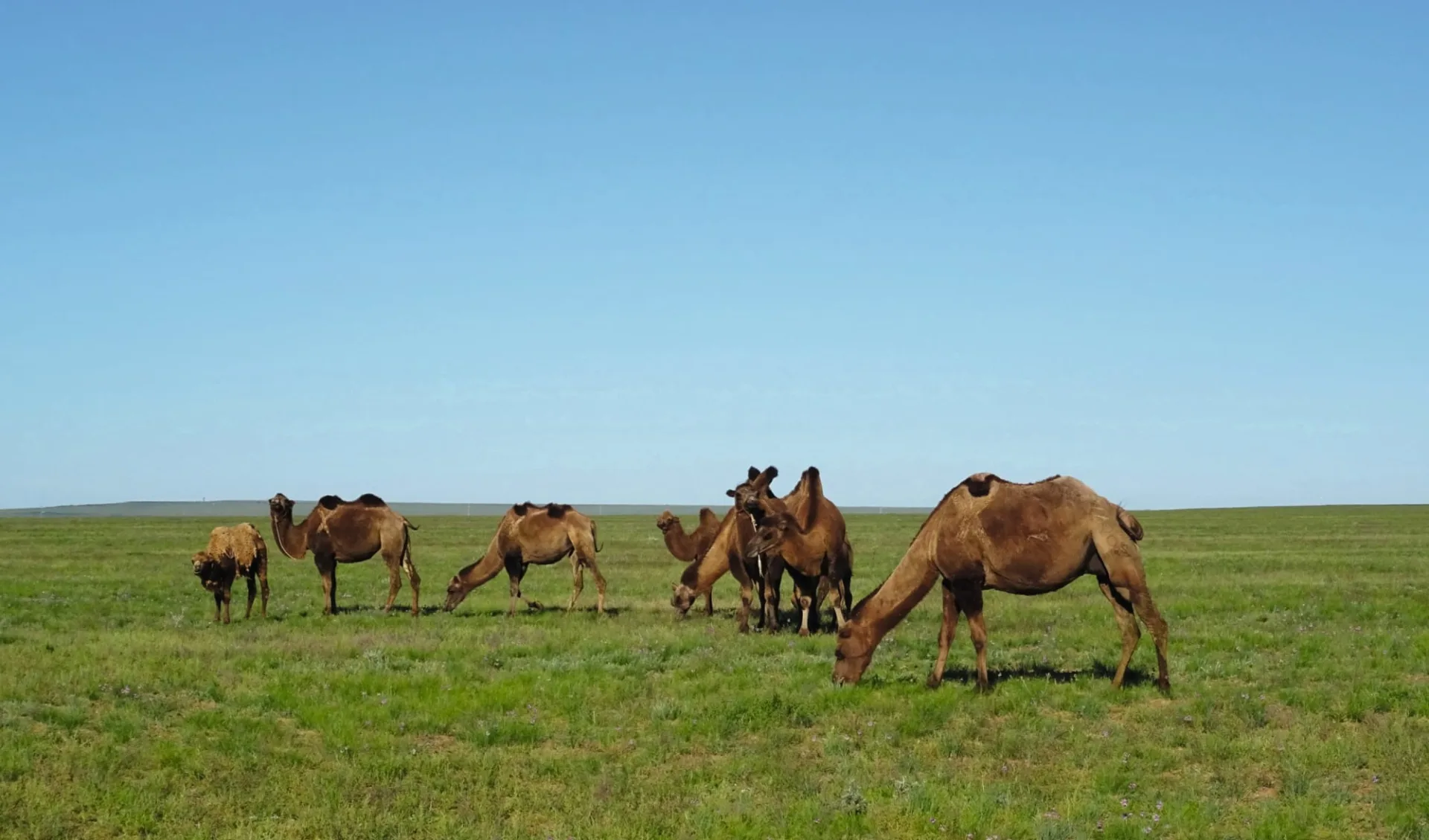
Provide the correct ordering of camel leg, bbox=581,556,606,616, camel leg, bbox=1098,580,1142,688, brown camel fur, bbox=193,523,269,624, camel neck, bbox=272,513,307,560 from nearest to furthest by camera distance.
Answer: camel leg, bbox=1098,580,1142,688 → brown camel fur, bbox=193,523,269,624 → camel leg, bbox=581,556,606,616 → camel neck, bbox=272,513,307,560

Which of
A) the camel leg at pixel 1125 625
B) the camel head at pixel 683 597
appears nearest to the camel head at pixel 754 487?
the camel head at pixel 683 597

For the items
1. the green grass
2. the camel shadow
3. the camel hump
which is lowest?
the green grass

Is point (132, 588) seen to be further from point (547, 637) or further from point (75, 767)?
point (75, 767)

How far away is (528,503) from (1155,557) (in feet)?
84.4

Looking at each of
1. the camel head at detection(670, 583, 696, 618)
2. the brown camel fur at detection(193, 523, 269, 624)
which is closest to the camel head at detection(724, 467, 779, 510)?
the camel head at detection(670, 583, 696, 618)

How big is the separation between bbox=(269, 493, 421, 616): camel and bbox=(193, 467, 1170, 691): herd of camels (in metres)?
0.03

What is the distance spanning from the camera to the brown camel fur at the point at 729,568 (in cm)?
2062

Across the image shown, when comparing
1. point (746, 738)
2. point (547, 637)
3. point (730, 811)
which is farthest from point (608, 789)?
point (547, 637)

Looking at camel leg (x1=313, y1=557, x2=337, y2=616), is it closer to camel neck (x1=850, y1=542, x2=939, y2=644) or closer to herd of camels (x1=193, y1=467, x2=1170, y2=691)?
herd of camels (x1=193, y1=467, x2=1170, y2=691)

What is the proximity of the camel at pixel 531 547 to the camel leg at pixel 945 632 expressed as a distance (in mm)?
10614

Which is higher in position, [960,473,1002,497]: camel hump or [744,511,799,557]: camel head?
[960,473,1002,497]: camel hump

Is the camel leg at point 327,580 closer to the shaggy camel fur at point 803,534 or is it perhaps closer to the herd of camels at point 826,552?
the herd of camels at point 826,552

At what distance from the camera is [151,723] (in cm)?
1260

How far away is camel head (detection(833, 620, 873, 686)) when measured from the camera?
47.0 feet
